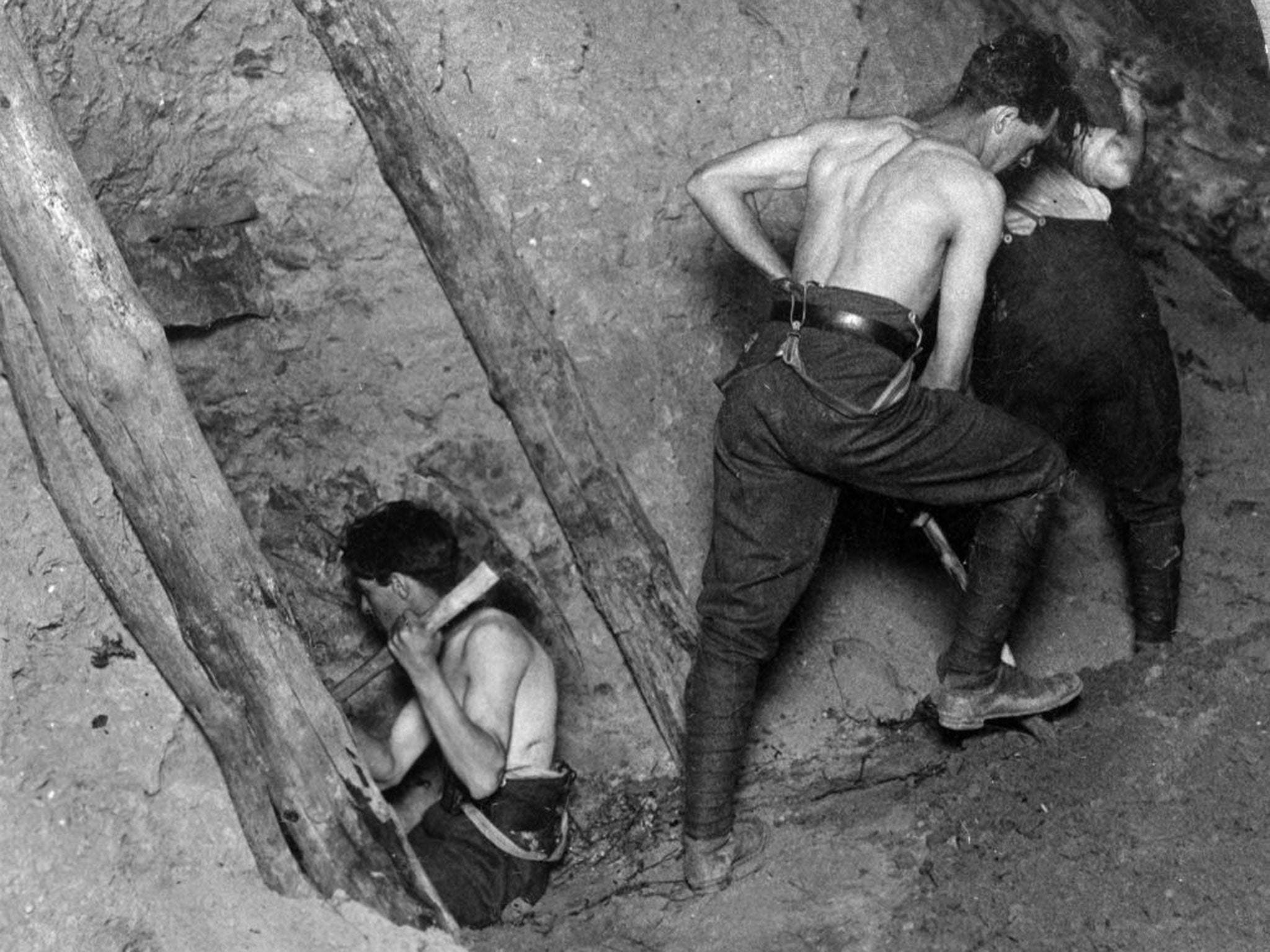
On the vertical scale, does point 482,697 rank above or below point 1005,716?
above

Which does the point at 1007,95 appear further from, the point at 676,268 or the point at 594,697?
the point at 594,697

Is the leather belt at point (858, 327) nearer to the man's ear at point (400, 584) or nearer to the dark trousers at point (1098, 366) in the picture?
the dark trousers at point (1098, 366)

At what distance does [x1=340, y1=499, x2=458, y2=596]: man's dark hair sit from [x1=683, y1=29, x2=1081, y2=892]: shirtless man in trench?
827mm

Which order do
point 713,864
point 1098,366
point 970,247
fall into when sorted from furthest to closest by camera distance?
1. point 1098,366
2. point 713,864
3. point 970,247

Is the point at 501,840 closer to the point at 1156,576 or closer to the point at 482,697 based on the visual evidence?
the point at 482,697

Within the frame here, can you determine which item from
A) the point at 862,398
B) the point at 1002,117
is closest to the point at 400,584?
the point at 862,398

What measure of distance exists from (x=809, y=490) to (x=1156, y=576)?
4.83ft

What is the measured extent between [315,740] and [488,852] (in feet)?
2.68

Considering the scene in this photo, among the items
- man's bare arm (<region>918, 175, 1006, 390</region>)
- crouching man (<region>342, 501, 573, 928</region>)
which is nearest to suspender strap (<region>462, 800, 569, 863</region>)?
crouching man (<region>342, 501, 573, 928</region>)

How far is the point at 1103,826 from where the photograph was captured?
168 inches

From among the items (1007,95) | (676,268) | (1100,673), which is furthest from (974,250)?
(1100,673)

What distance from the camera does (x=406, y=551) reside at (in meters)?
4.73

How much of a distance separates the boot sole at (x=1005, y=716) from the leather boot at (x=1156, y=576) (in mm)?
503

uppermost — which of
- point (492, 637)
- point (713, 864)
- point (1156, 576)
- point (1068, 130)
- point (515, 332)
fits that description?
point (1068, 130)
